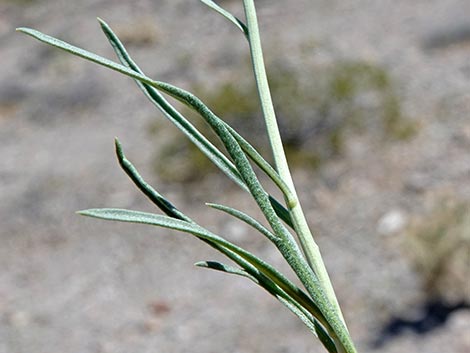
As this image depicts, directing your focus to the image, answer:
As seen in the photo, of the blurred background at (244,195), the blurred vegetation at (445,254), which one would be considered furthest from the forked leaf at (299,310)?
the blurred vegetation at (445,254)

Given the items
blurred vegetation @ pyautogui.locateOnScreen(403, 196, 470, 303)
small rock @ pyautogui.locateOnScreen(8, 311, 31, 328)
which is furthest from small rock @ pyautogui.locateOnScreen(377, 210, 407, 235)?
small rock @ pyautogui.locateOnScreen(8, 311, 31, 328)

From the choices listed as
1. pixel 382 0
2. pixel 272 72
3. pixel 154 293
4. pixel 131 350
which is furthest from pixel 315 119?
pixel 382 0

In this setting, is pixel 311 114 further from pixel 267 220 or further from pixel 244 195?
pixel 267 220

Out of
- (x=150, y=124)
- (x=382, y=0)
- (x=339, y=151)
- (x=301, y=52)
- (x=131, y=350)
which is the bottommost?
(x=131, y=350)

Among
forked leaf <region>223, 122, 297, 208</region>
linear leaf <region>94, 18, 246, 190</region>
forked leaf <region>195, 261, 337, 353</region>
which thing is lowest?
forked leaf <region>195, 261, 337, 353</region>

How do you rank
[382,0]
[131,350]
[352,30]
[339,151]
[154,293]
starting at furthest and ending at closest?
[382,0], [352,30], [339,151], [154,293], [131,350]

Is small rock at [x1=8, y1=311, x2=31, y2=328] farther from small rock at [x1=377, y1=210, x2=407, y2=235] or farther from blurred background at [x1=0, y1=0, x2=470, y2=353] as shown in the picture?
small rock at [x1=377, y1=210, x2=407, y2=235]

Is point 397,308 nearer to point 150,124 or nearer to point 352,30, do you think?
point 150,124

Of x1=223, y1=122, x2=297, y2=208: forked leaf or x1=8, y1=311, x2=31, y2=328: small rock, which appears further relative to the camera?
x1=8, y1=311, x2=31, y2=328: small rock
